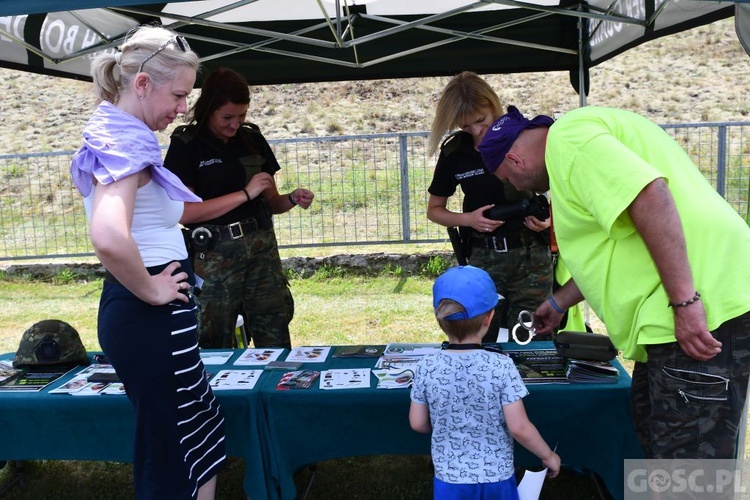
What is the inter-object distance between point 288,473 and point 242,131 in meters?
1.77

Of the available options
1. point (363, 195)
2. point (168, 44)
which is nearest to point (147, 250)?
point (168, 44)

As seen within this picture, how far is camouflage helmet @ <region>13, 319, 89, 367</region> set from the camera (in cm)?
269

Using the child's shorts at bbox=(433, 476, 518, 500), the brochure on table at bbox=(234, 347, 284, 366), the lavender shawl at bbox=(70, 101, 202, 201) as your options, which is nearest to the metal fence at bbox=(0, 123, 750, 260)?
the brochure on table at bbox=(234, 347, 284, 366)

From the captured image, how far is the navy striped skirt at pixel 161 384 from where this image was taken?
5.90 feet

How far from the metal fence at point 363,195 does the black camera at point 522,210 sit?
4159 millimetres

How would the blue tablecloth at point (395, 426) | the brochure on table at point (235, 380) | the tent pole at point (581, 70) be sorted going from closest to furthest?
the blue tablecloth at point (395, 426), the brochure on table at point (235, 380), the tent pole at point (581, 70)

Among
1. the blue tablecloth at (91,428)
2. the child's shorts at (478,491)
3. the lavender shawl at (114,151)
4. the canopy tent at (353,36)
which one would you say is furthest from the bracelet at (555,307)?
the canopy tent at (353,36)

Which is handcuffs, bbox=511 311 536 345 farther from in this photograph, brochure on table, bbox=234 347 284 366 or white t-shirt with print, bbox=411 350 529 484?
brochure on table, bbox=234 347 284 366

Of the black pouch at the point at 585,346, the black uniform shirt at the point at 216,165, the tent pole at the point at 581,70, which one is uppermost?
the tent pole at the point at 581,70

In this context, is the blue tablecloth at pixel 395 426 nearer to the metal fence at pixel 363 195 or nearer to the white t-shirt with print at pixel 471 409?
the white t-shirt with print at pixel 471 409

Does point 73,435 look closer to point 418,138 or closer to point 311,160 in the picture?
point 418,138

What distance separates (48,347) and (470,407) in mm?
1727

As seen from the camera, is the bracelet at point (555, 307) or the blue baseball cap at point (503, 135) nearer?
the blue baseball cap at point (503, 135)

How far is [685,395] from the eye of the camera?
6.00 feet
